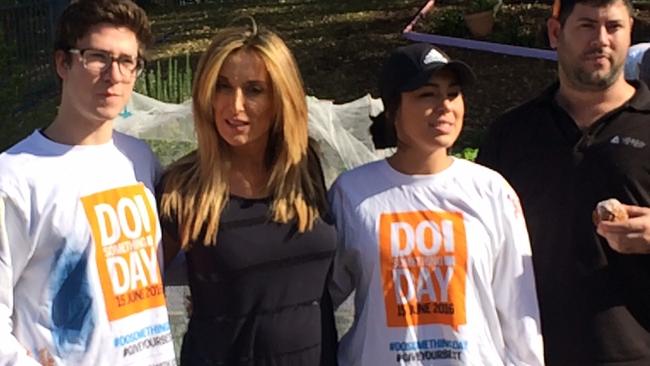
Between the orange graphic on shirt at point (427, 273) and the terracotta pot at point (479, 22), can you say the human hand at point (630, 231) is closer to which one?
the orange graphic on shirt at point (427, 273)

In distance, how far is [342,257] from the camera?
3260 millimetres

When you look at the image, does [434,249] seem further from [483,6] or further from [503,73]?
[483,6]

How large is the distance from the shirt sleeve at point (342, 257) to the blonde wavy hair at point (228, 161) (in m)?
A: 0.05

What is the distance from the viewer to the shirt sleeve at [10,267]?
281 cm

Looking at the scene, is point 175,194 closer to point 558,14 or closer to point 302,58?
point 558,14

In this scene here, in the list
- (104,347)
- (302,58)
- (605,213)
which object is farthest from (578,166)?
(302,58)

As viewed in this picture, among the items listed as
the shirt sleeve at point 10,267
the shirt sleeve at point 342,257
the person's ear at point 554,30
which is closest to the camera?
the shirt sleeve at point 10,267

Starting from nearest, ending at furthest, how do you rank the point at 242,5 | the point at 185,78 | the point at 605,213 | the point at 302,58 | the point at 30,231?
the point at 30,231
the point at 605,213
the point at 185,78
the point at 302,58
the point at 242,5

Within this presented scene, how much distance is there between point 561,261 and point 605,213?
287 millimetres

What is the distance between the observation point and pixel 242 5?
1975cm

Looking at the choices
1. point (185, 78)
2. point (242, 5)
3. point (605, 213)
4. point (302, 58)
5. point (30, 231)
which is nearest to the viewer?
point (30, 231)

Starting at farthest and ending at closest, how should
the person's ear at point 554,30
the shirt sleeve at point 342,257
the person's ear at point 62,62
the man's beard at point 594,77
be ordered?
the person's ear at point 554,30, the man's beard at point 594,77, the shirt sleeve at point 342,257, the person's ear at point 62,62

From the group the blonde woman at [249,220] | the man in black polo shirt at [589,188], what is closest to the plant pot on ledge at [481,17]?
the man in black polo shirt at [589,188]

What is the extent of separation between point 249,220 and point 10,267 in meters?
0.71
